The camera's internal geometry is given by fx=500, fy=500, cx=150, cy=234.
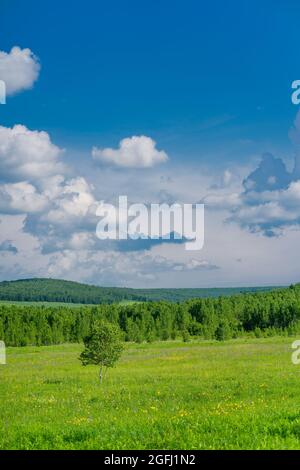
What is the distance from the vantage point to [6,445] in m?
10.8

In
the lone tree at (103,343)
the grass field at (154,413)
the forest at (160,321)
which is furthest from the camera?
the forest at (160,321)

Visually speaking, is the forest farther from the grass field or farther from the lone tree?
the grass field

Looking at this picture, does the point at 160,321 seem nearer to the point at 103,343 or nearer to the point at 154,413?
the point at 103,343

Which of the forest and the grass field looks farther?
the forest

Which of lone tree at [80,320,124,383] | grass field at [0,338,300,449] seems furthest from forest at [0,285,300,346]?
grass field at [0,338,300,449]

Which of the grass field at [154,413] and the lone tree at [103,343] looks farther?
the lone tree at [103,343]

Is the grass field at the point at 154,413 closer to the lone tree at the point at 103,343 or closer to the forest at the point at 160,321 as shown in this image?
the lone tree at the point at 103,343

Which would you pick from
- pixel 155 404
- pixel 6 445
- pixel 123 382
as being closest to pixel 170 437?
pixel 6 445

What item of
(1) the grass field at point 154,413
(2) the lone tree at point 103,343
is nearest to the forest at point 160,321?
(2) the lone tree at point 103,343

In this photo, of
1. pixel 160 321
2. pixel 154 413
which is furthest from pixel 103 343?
pixel 160 321

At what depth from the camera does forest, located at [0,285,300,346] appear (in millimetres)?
119188

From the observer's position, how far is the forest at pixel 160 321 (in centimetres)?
11919

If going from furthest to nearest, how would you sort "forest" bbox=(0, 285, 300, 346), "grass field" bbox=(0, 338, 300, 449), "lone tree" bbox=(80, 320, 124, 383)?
"forest" bbox=(0, 285, 300, 346)
"lone tree" bbox=(80, 320, 124, 383)
"grass field" bbox=(0, 338, 300, 449)
